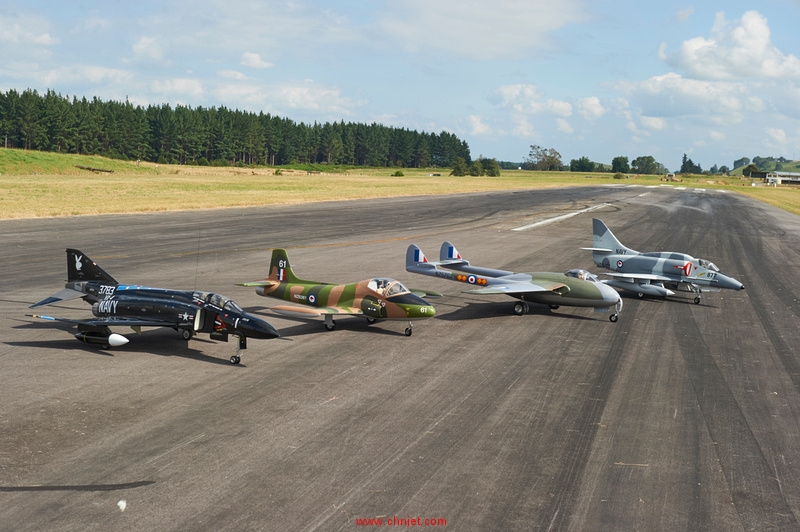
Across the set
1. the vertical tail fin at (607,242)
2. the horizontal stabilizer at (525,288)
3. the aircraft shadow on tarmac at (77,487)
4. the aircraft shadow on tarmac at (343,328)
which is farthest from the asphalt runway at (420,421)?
the vertical tail fin at (607,242)

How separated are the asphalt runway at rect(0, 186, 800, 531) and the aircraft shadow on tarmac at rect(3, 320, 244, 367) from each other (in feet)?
0.37

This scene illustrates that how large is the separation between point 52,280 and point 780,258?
4372 centimetres

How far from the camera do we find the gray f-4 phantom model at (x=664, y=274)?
94.5 ft

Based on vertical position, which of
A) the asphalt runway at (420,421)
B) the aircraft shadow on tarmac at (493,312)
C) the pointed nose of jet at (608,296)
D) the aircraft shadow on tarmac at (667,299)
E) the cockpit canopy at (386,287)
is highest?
the cockpit canopy at (386,287)

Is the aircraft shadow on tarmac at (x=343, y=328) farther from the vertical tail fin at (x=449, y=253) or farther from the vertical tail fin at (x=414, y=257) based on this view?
the vertical tail fin at (x=449, y=253)

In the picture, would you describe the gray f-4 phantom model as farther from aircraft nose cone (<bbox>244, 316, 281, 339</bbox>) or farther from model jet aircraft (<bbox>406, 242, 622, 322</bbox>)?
aircraft nose cone (<bbox>244, 316, 281, 339</bbox>)

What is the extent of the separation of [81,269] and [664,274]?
23300mm

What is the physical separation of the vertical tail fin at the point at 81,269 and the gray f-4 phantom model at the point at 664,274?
20.4 meters

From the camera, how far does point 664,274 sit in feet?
96.9

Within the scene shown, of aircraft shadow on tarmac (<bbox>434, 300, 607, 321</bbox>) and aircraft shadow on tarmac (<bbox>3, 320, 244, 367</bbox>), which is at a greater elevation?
aircraft shadow on tarmac (<bbox>434, 300, 607, 321</bbox>)

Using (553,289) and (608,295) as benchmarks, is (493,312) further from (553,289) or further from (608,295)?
(608,295)

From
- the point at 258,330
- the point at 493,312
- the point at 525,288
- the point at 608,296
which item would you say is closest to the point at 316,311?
the point at 258,330

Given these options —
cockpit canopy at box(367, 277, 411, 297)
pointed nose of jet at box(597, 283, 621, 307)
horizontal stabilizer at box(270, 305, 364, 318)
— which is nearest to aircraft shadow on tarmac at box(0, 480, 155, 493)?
horizontal stabilizer at box(270, 305, 364, 318)

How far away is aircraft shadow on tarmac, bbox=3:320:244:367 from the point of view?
61.3 feet
